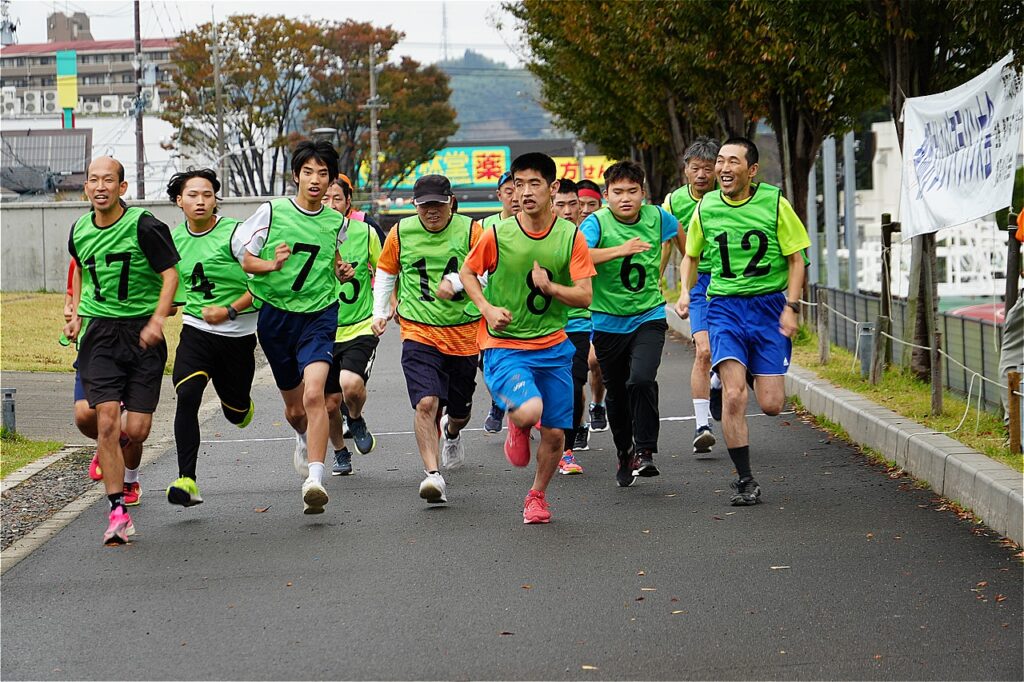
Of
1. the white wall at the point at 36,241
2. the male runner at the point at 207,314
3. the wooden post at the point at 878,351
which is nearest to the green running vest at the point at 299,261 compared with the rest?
the male runner at the point at 207,314

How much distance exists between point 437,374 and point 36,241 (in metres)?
31.6

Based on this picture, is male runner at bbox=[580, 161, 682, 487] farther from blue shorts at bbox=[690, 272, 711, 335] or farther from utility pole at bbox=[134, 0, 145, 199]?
utility pole at bbox=[134, 0, 145, 199]

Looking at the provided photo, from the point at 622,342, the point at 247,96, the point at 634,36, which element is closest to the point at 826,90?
the point at 634,36

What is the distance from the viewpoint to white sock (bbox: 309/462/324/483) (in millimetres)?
8250

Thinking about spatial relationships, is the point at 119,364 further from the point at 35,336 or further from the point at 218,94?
the point at 218,94

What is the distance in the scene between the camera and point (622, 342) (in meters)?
9.56

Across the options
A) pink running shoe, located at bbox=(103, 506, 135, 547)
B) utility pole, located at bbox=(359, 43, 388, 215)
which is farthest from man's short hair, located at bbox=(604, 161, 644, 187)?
utility pole, located at bbox=(359, 43, 388, 215)

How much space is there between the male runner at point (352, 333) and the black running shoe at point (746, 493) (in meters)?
2.85

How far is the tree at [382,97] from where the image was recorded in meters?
54.9

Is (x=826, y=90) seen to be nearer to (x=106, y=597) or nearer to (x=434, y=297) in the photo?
(x=434, y=297)

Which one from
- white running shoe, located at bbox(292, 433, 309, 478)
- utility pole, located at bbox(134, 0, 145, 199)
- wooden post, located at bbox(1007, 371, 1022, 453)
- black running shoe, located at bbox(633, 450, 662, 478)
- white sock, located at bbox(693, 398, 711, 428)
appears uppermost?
utility pole, located at bbox(134, 0, 145, 199)

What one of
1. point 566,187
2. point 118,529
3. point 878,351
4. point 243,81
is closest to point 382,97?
point 243,81

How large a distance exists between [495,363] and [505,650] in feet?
9.01

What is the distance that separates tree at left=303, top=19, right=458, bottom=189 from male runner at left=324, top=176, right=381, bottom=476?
44346mm
